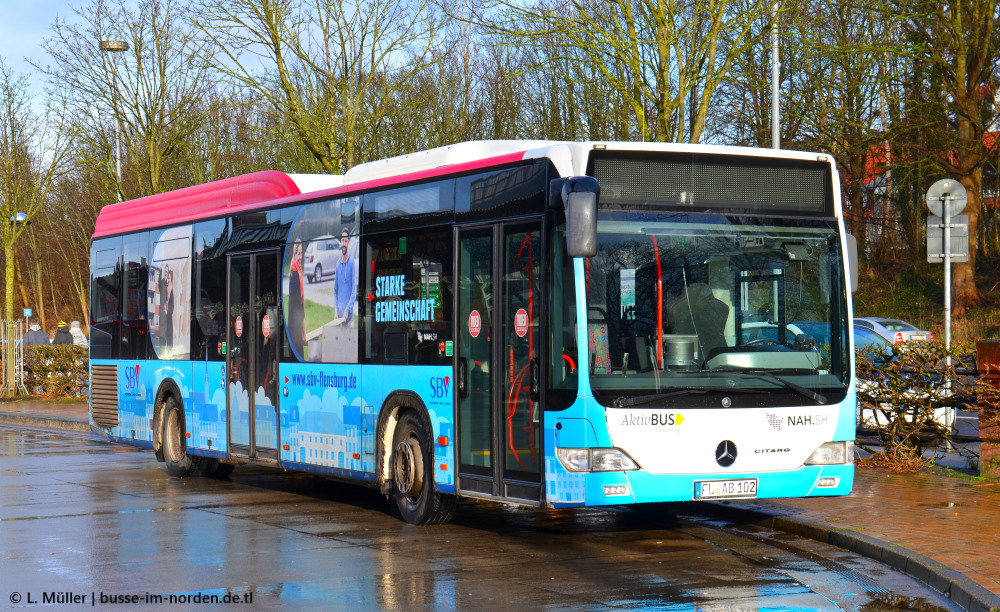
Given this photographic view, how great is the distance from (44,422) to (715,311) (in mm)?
21178

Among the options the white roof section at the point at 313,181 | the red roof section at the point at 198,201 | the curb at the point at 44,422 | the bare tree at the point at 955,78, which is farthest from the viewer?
the bare tree at the point at 955,78

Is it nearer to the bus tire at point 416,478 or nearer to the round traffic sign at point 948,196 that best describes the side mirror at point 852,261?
the bus tire at point 416,478

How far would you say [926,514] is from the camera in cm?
1100

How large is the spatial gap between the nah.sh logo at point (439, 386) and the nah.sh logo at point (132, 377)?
7.27m

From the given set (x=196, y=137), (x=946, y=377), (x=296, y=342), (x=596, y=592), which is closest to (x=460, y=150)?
(x=296, y=342)

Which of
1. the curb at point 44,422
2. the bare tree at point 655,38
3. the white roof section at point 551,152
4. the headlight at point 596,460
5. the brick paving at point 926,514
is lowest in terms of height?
the curb at point 44,422

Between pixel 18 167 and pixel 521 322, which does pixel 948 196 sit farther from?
pixel 18 167

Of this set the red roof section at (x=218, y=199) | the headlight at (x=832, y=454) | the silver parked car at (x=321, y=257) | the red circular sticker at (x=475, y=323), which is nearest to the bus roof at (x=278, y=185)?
the red roof section at (x=218, y=199)

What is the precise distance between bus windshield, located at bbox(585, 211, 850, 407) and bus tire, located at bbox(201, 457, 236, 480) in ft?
26.4

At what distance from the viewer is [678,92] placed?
20.1 meters

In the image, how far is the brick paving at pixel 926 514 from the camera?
903 centimetres

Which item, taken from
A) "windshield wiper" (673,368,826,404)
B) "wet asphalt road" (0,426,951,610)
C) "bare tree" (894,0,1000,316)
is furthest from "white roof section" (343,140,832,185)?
"bare tree" (894,0,1000,316)

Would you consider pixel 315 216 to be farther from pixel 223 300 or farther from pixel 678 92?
pixel 678 92

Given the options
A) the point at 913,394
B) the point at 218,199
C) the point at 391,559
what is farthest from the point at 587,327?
the point at 218,199
